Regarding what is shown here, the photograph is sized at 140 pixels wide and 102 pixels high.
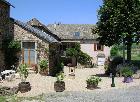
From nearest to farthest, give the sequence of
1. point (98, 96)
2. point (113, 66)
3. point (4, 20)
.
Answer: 1. point (98, 96)
2. point (4, 20)
3. point (113, 66)

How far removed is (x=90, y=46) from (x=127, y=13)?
23574 millimetres

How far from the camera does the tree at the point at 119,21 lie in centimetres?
3359

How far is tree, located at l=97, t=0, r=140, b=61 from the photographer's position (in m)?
33.6

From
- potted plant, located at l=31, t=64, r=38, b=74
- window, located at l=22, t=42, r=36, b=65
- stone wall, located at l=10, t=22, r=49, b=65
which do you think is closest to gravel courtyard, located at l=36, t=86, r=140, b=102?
potted plant, located at l=31, t=64, r=38, b=74

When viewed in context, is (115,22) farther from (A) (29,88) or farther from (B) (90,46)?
(B) (90,46)

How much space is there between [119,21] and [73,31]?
2644 cm

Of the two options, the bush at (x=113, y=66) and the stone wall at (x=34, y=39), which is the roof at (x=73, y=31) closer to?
the bush at (x=113, y=66)

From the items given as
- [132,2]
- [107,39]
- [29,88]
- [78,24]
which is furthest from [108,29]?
[78,24]

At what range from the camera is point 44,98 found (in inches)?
830

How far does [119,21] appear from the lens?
33.7m

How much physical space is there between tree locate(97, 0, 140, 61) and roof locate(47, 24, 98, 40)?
21.8 metres

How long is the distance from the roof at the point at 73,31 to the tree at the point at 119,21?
71.6 feet

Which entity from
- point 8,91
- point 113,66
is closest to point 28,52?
point 113,66

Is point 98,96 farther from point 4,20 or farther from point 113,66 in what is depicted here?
point 113,66
